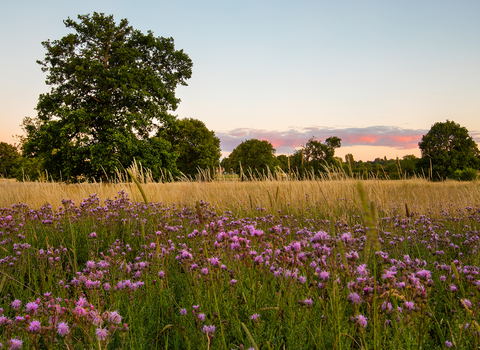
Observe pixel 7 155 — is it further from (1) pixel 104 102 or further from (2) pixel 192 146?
(1) pixel 104 102

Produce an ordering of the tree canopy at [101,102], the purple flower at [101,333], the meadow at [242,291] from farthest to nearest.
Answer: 1. the tree canopy at [101,102]
2. the meadow at [242,291]
3. the purple flower at [101,333]

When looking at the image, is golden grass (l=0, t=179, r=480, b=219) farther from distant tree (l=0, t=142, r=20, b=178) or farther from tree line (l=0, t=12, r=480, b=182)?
distant tree (l=0, t=142, r=20, b=178)

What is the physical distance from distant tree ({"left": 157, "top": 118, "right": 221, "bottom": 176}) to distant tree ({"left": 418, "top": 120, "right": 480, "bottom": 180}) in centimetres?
2834

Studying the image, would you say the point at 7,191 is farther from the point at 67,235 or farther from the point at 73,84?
the point at 73,84

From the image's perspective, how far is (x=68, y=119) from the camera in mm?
18781

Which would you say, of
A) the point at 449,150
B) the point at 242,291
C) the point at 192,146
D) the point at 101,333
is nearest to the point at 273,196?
the point at 242,291

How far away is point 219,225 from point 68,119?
20583 mm

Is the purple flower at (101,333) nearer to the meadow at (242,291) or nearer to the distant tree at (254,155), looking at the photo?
the meadow at (242,291)

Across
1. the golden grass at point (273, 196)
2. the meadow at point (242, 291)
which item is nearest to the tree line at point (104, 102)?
the golden grass at point (273, 196)

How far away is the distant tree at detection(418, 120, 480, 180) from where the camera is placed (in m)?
32.5

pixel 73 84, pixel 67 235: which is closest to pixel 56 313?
pixel 67 235

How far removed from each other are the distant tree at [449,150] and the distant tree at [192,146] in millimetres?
28340

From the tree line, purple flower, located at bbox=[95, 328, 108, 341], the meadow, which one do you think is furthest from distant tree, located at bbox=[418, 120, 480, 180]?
purple flower, located at bbox=[95, 328, 108, 341]

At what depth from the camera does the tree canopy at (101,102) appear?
1897 centimetres
